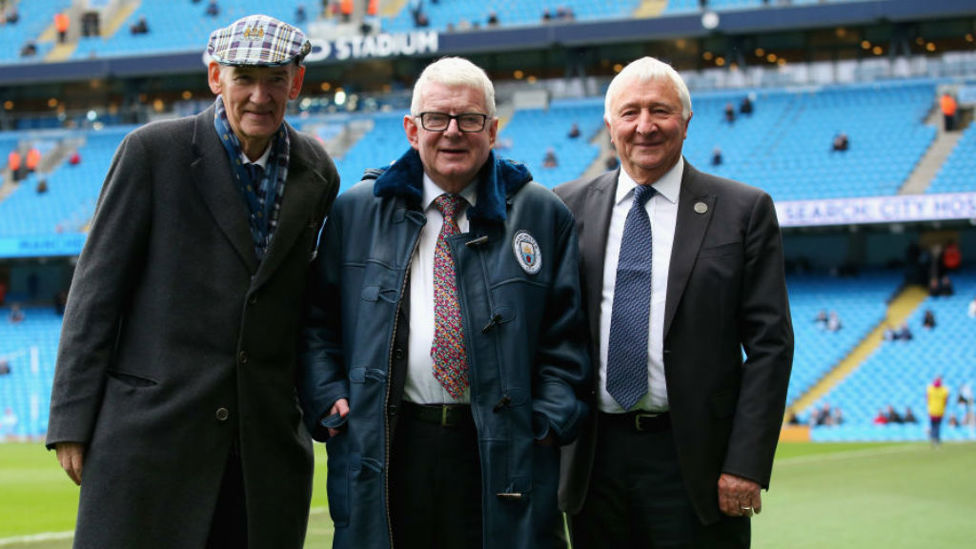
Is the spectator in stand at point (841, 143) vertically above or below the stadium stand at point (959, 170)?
above

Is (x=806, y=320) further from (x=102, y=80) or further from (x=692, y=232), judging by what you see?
(x=102, y=80)

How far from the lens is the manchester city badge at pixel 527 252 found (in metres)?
4.10

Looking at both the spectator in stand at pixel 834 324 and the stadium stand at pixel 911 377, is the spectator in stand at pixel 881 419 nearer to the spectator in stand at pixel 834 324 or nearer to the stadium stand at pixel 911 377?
the stadium stand at pixel 911 377

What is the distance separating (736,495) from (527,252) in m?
1.19

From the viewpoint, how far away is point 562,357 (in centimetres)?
416

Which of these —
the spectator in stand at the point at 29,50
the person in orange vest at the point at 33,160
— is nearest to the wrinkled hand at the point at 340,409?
the person in orange vest at the point at 33,160

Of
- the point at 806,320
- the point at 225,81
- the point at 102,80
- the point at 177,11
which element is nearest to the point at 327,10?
the point at 177,11

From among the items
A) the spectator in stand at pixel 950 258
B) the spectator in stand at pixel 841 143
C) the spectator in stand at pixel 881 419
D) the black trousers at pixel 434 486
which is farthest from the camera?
the spectator in stand at pixel 841 143

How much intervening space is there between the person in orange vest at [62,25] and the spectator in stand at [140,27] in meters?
2.50

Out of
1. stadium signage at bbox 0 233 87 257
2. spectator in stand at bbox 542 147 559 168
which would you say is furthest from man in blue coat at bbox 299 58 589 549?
stadium signage at bbox 0 233 87 257

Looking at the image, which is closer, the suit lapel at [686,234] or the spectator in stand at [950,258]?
the suit lapel at [686,234]

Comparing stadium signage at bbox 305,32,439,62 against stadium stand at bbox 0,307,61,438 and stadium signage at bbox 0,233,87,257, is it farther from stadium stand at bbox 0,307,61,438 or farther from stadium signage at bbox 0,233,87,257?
stadium stand at bbox 0,307,61,438

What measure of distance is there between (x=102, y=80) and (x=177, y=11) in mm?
3857

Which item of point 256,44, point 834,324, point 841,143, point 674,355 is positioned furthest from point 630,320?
point 841,143
